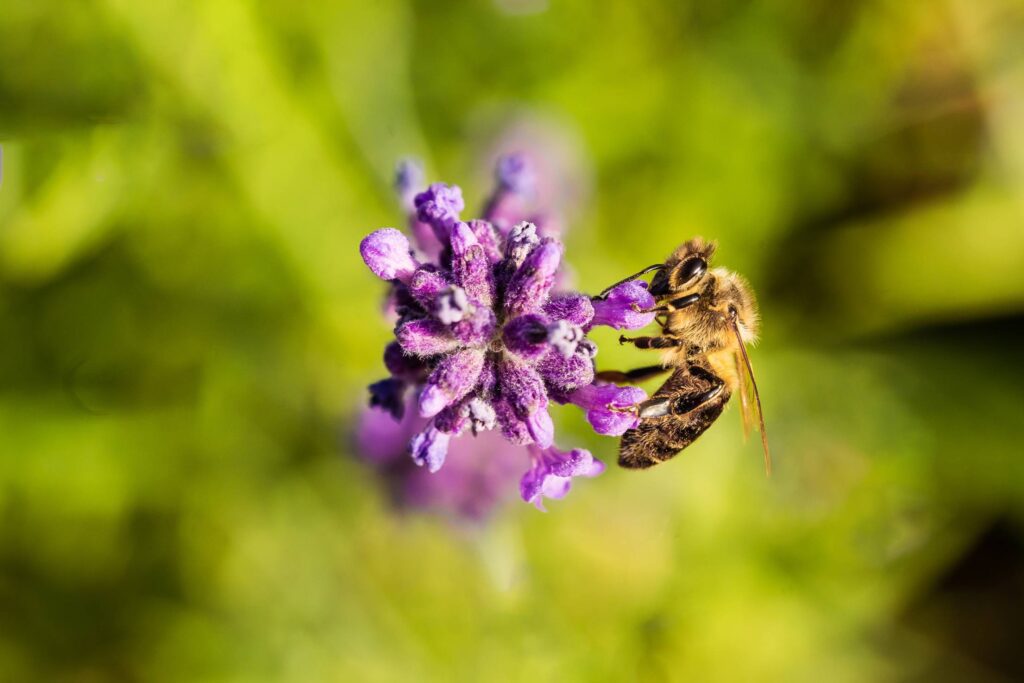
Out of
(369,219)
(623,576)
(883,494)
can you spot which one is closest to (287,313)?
(369,219)

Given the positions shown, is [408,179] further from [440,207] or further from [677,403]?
[677,403]

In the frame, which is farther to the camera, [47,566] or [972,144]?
[972,144]

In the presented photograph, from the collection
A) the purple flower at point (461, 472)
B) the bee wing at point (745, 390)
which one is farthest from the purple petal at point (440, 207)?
the purple flower at point (461, 472)

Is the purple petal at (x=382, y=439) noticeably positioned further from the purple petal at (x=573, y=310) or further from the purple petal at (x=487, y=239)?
the purple petal at (x=573, y=310)

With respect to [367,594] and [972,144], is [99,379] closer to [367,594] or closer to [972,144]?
[367,594]

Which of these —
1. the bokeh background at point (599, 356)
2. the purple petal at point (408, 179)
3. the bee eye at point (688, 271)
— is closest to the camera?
the bee eye at point (688, 271)

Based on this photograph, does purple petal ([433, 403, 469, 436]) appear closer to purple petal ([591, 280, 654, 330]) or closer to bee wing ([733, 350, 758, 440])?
purple petal ([591, 280, 654, 330])
